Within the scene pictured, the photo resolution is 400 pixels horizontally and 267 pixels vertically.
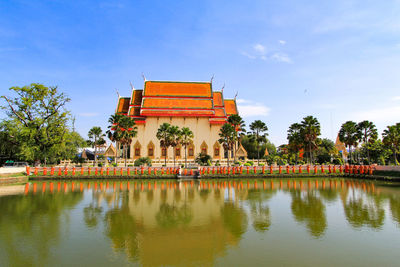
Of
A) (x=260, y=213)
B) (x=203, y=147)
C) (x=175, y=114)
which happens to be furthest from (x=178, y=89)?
(x=260, y=213)

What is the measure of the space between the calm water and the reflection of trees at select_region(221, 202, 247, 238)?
0.13 feet

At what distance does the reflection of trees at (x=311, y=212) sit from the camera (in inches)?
417

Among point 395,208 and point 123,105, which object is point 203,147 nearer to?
point 123,105

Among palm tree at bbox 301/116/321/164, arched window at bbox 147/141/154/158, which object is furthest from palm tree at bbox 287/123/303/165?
arched window at bbox 147/141/154/158

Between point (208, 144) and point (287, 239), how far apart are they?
3863cm

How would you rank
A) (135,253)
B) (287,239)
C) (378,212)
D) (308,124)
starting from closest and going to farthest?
(135,253), (287,239), (378,212), (308,124)

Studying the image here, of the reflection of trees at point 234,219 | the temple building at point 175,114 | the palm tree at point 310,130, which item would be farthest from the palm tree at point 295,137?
the reflection of trees at point 234,219

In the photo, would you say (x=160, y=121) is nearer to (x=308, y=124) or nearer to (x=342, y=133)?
(x=308, y=124)

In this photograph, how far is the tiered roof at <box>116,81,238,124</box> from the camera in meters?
47.1

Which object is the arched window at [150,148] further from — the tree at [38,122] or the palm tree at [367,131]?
the palm tree at [367,131]

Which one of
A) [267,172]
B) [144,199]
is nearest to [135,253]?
[144,199]

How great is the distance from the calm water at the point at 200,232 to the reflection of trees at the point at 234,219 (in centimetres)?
4

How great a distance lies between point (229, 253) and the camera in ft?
25.9

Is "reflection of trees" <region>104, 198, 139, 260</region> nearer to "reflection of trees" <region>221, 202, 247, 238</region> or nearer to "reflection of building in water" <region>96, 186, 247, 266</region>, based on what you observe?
"reflection of building in water" <region>96, 186, 247, 266</region>
